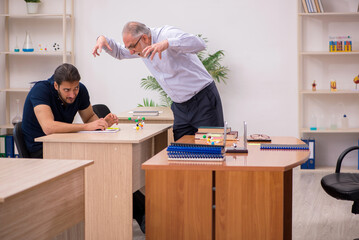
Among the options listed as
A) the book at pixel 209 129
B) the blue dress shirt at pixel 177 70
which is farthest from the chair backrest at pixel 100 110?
the book at pixel 209 129

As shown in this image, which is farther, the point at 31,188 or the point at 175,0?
the point at 175,0

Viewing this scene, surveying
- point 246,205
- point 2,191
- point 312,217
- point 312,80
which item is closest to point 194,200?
point 246,205

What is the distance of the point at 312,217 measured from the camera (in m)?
4.26

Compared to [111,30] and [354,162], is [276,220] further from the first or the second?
[111,30]

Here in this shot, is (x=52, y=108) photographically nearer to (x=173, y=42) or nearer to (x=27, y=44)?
(x=173, y=42)

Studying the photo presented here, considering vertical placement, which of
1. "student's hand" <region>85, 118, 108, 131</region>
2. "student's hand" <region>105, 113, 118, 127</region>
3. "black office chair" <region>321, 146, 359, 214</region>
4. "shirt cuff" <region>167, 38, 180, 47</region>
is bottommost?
"black office chair" <region>321, 146, 359, 214</region>

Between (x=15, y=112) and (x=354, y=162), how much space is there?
4.38 meters

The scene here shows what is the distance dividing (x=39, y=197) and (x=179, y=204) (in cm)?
84

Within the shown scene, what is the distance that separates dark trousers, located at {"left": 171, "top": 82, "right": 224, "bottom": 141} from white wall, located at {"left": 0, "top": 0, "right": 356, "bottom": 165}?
9.11ft

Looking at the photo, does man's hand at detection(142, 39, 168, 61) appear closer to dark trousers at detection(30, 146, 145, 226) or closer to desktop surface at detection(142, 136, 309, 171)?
desktop surface at detection(142, 136, 309, 171)

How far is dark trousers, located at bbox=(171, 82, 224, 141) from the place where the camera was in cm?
376

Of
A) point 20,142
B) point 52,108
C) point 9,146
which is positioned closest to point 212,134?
point 52,108

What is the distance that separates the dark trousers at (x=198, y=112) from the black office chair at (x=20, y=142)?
42.1 inches

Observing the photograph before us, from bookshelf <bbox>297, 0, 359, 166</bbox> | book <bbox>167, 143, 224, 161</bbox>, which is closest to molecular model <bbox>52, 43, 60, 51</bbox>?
bookshelf <bbox>297, 0, 359, 166</bbox>
